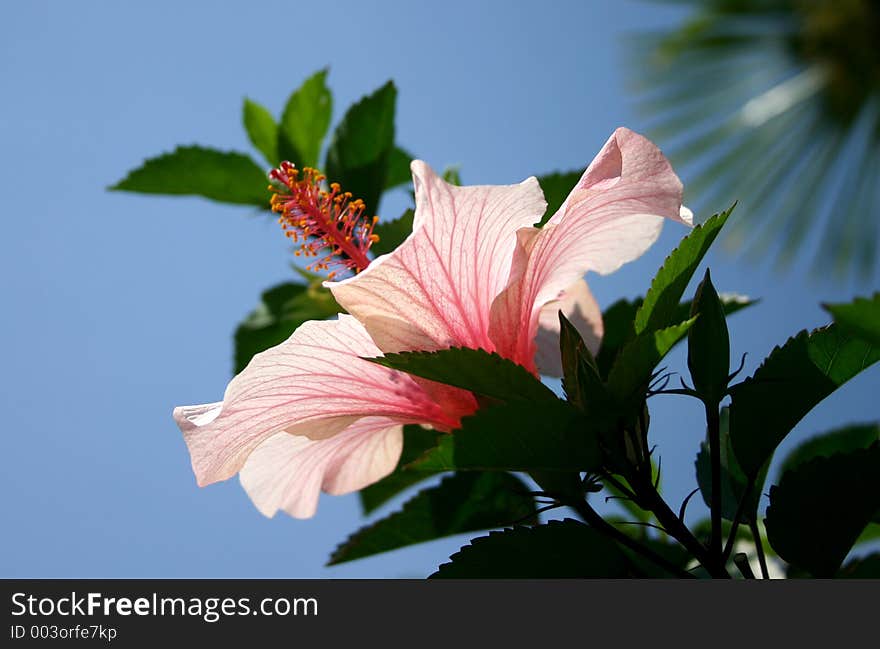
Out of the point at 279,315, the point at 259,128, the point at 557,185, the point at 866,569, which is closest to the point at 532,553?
the point at 866,569

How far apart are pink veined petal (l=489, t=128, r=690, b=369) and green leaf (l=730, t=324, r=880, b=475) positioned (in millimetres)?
167

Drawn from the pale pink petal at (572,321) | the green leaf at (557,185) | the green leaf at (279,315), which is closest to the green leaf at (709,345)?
the pale pink petal at (572,321)

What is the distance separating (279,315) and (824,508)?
1.05 metres

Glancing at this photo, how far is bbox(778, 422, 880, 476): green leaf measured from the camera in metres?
0.94

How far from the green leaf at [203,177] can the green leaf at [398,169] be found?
0.80 ft

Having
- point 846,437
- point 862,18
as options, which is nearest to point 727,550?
point 846,437

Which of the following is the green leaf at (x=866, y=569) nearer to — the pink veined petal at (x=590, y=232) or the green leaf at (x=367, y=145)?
the pink veined petal at (x=590, y=232)

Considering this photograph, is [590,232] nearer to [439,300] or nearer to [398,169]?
[439,300]

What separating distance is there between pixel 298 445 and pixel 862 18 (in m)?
9.20

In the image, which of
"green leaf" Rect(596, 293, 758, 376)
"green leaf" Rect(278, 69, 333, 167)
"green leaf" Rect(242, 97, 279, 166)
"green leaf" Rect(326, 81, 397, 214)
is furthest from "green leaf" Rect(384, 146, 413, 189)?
"green leaf" Rect(596, 293, 758, 376)

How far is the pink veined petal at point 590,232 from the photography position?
0.70 meters

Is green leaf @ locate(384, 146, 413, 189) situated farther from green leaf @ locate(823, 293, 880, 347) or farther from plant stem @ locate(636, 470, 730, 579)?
green leaf @ locate(823, 293, 880, 347)

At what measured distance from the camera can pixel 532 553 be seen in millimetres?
706
